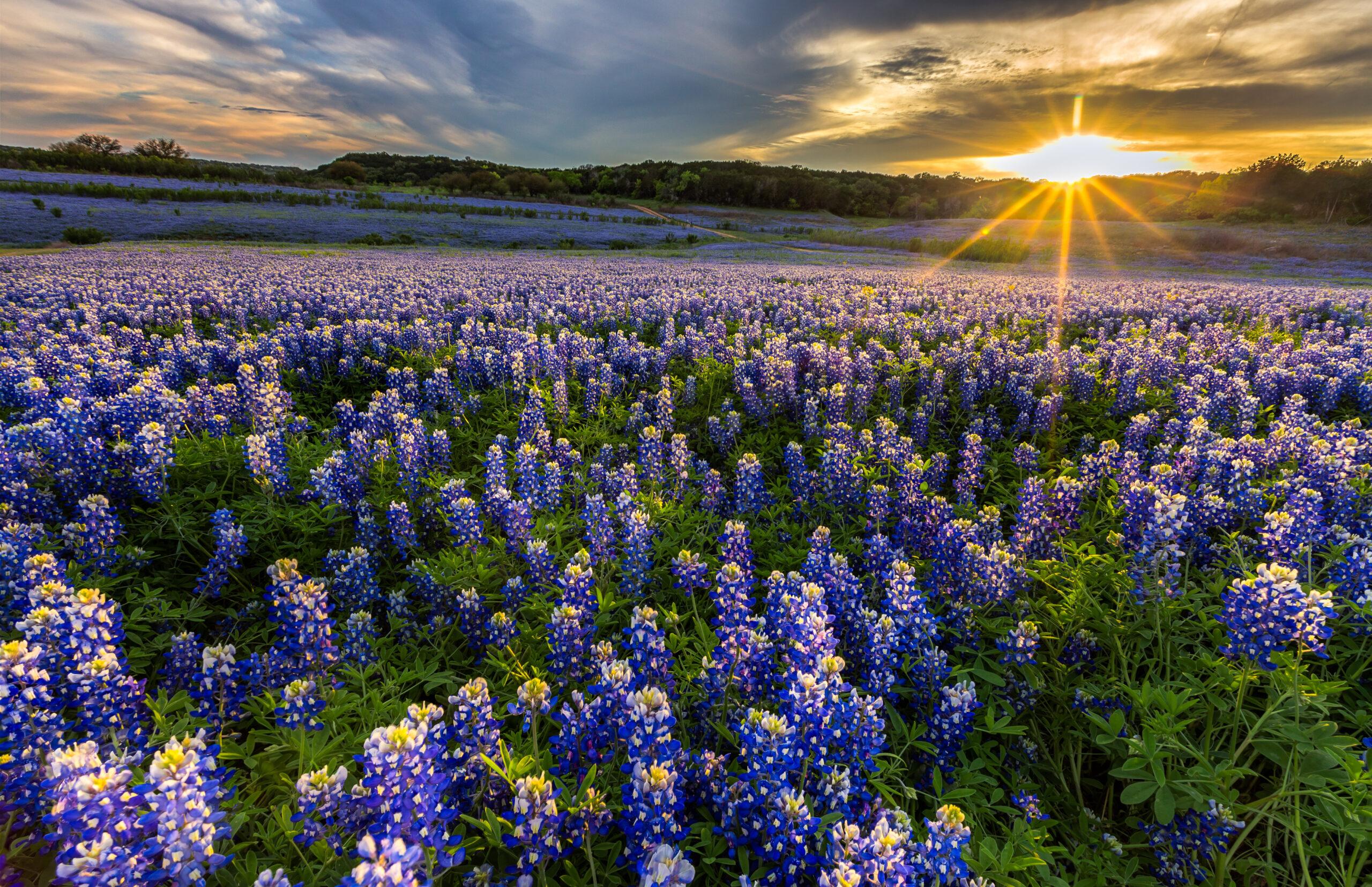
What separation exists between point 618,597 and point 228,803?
2.11 metres

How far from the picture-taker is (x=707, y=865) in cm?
235

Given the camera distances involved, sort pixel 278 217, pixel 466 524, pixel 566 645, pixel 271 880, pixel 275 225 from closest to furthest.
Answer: pixel 271 880 < pixel 566 645 < pixel 466 524 < pixel 275 225 < pixel 278 217

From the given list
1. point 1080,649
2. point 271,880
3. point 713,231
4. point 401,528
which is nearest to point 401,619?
point 401,528

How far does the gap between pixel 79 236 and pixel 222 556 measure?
37.4 m

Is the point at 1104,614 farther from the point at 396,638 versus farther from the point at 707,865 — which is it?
the point at 396,638

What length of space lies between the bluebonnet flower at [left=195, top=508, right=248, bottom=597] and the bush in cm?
3654

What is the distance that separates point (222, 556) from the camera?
12.6 feet

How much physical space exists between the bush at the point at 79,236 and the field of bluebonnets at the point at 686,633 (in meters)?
30.4

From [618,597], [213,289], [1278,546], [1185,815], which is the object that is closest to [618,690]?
[618,597]

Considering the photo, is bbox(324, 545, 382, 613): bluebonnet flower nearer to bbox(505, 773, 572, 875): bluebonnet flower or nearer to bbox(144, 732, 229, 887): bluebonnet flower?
bbox(144, 732, 229, 887): bluebonnet flower

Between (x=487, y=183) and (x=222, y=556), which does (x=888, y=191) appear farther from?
(x=222, y=556)

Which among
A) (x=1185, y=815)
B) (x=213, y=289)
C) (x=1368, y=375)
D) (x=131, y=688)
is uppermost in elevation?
(x=213, y=289)

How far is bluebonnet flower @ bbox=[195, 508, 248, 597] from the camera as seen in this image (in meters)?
3.81

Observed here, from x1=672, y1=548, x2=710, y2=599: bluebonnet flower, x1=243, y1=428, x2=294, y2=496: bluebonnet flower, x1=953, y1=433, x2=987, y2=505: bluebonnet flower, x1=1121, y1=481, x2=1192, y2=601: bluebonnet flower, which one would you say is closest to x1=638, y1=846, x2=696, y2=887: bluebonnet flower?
x1=672, y1=548, x2=710, y2=599: bluebonnet flower
